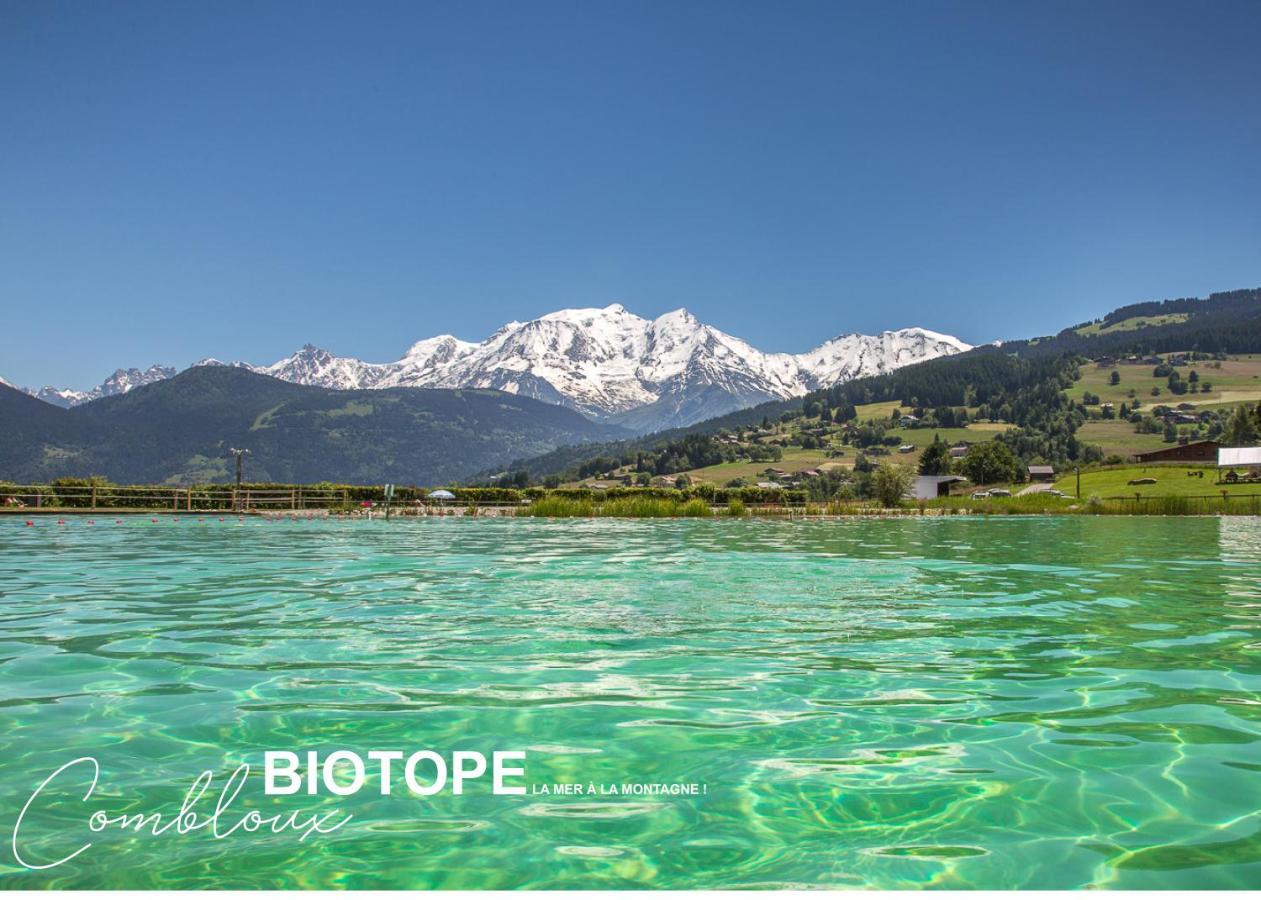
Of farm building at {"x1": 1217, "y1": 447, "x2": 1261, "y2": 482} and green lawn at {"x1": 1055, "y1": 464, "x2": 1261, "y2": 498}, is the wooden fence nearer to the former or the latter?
green lawn at {"x1": 1055, "y1": 464, "x2": 1261, "y2": 498}

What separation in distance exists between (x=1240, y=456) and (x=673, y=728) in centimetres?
11814

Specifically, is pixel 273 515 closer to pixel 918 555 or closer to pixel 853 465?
pixel 918 555

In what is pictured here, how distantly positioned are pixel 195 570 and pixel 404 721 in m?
15.5

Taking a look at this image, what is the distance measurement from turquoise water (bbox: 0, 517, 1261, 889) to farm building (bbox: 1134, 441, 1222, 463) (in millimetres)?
137574

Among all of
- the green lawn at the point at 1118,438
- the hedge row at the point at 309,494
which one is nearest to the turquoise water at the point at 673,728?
the hedge row at the point at 309,494

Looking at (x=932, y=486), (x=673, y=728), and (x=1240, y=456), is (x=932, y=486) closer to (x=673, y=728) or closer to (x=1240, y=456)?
(x=1240, y=456)

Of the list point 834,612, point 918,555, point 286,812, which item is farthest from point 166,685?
point 918,555

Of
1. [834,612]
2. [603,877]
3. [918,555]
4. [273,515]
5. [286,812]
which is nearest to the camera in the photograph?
[603,877]

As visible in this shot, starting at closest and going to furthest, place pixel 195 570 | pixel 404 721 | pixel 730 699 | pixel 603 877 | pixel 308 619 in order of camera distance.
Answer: pixel 603 877 < pixel 404 721 < pixel 730 699 < pixel 308 619 < pixel 195 570

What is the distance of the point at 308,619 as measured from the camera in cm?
1233

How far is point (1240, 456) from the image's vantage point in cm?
10000

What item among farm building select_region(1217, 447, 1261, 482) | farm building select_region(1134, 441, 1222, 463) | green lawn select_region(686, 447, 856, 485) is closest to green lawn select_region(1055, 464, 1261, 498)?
farm building select_region(1217, 447, 1261, 482)

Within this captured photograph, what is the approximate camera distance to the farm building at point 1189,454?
5064 inches

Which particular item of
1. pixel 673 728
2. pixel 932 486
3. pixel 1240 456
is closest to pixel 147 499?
pixel 673 728
